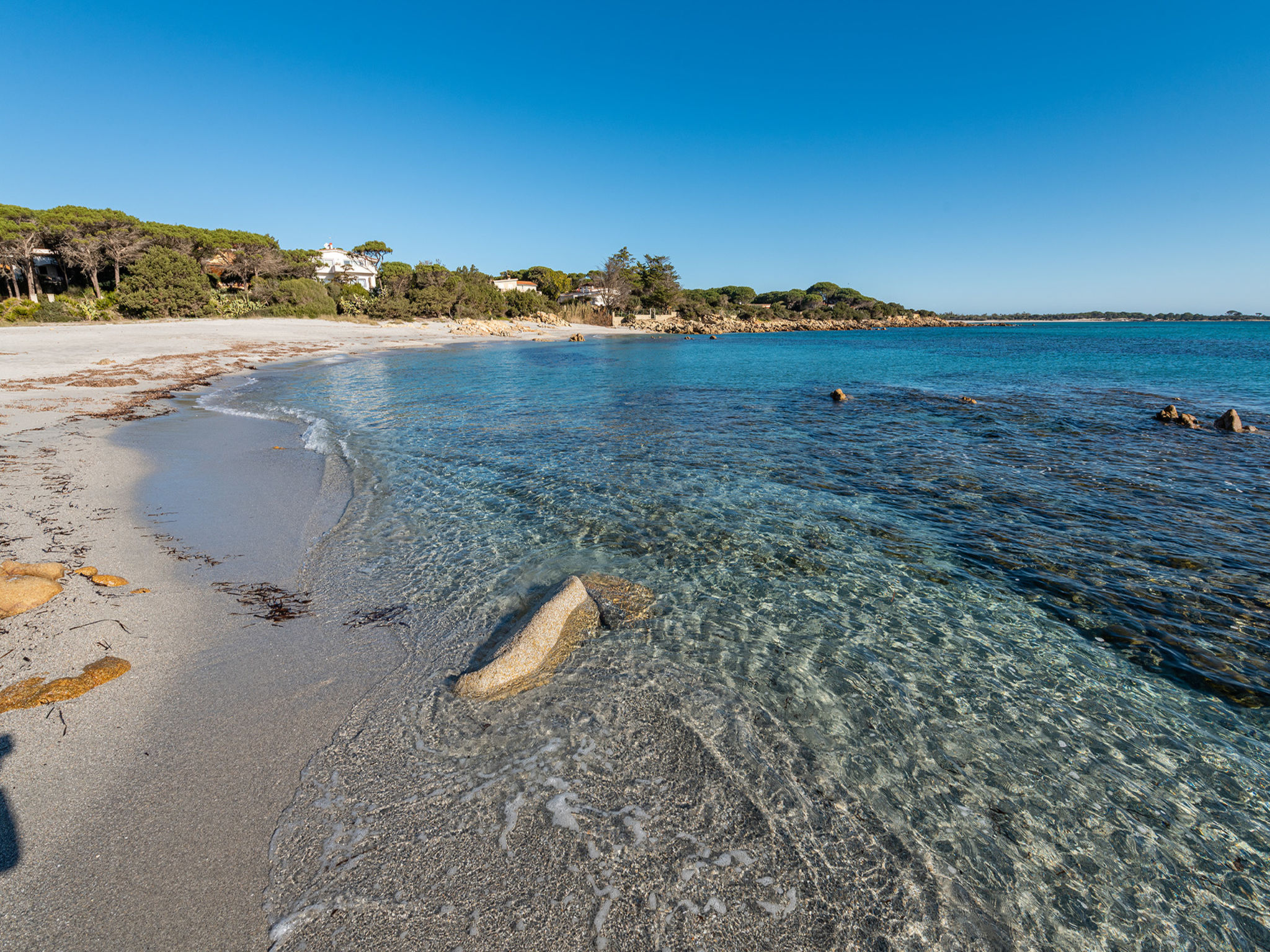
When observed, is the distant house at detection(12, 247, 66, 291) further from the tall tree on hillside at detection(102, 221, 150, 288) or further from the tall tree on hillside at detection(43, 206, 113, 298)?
the tall tree on hillside at detection(102, 221, 150, 288)

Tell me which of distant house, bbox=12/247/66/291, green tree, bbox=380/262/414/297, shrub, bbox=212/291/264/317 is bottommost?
shrub, bbox=212/291/264/317

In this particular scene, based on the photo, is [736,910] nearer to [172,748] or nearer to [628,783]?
[628,783]

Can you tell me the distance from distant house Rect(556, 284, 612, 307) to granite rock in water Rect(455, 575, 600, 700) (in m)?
92.0

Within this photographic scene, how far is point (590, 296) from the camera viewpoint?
95.6m

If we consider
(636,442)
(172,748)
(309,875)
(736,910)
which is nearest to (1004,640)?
(736,910)

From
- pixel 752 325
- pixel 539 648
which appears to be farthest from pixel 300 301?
pixel 752 325

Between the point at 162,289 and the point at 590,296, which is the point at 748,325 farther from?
the point at 162,289

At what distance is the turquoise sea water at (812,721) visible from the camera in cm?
275

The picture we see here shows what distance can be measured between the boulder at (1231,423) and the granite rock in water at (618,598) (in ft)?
60.6

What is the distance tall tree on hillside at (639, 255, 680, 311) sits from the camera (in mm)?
97975

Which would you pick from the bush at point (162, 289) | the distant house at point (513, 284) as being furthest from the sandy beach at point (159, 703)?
the distant house at point (513, 284)

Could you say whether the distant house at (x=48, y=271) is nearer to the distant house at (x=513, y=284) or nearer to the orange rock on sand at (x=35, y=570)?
the distant house at (x=513, y=284)

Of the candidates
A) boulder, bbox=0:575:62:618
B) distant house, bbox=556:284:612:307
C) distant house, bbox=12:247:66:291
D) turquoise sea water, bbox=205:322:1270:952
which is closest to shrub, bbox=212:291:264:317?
distant house, bbox=12:247:66:291

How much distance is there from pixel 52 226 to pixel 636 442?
61400 mm
